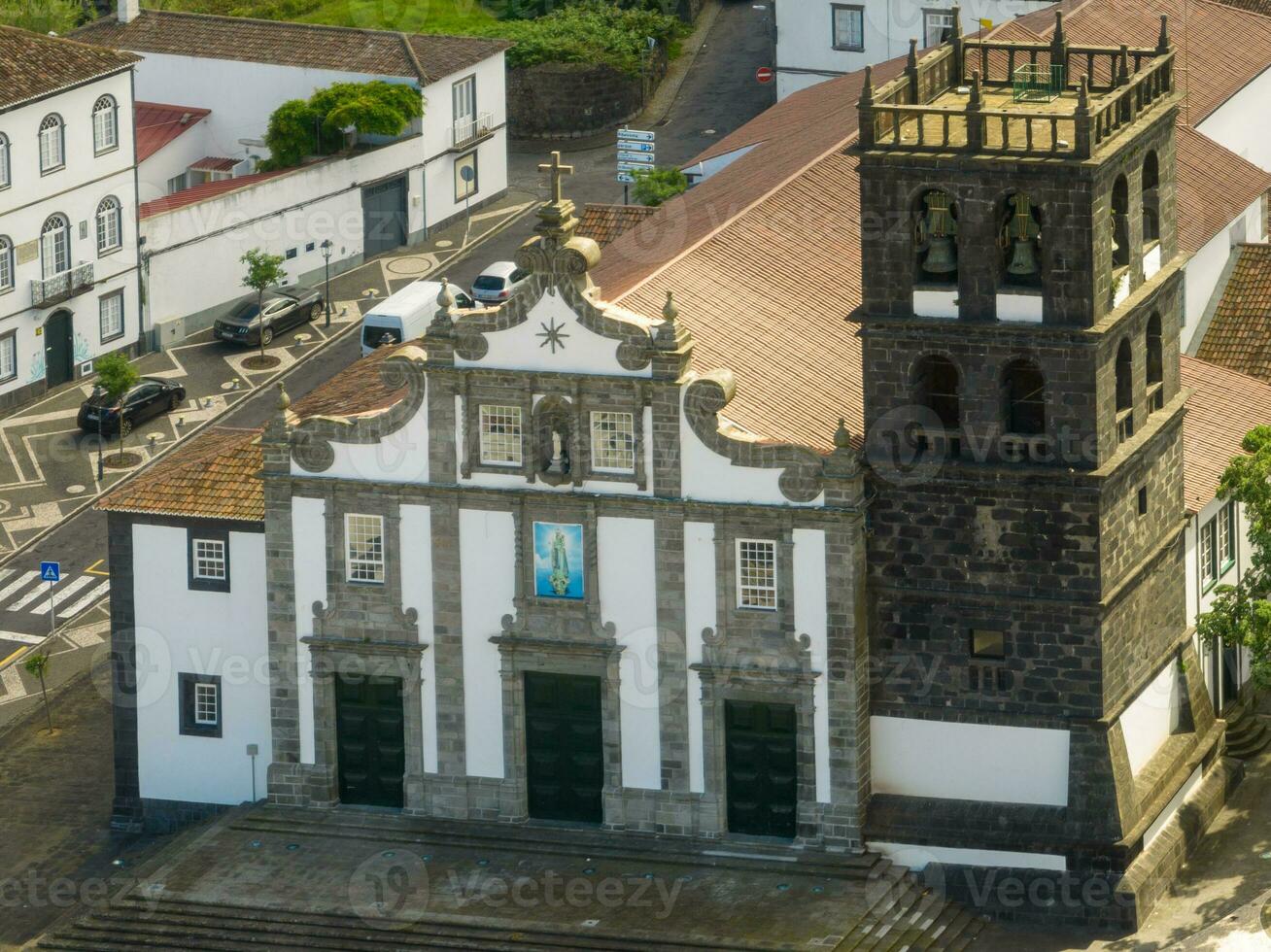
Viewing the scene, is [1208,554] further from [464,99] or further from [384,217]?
[464,99]

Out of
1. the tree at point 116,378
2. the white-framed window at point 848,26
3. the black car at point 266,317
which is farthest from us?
the white-framed window at point 848,26

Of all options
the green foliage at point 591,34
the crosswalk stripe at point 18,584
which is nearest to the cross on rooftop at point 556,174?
the crosswalk stripe at point 18,584

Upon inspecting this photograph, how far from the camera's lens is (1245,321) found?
4569 inches

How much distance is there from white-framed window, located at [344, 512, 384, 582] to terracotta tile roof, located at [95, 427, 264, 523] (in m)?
3.27

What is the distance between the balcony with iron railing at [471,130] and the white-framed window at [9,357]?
2373cm

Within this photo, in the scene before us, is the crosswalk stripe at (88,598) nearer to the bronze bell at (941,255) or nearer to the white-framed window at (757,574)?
the white-framed window at (757,574)

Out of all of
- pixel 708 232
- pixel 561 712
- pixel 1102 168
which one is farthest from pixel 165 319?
pixel 1102 168

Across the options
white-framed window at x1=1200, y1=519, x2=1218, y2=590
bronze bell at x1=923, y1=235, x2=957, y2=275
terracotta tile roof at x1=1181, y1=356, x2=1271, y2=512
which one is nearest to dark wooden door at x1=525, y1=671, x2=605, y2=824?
bronze bell at x1=923, y1=235, x2=957, y2=275

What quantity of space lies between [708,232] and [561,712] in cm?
1704

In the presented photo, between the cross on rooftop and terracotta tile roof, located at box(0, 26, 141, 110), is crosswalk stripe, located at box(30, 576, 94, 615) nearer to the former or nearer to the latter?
terracotta tile roof, located at box(0, 26, 141, 110)

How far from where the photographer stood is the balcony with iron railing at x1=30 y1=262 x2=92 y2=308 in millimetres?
134875

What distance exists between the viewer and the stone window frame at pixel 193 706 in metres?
101

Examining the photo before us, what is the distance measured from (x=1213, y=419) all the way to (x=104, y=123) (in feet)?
160

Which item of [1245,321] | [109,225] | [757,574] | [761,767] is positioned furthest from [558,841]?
[109,225]
